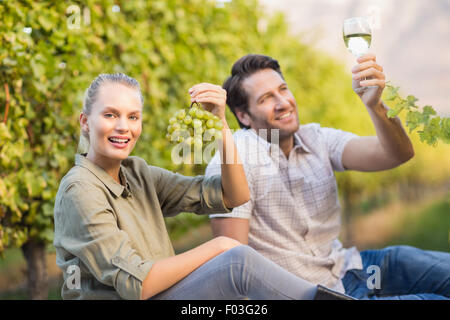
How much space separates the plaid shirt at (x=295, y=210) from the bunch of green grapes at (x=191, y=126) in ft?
2.63

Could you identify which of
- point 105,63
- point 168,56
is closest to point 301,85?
point 168,56

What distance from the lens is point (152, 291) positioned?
1.61 metres

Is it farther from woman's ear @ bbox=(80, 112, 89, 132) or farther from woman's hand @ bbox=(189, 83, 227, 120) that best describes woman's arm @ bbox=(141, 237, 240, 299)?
woman's ear @ bbox=(80, 112, 89, 132)

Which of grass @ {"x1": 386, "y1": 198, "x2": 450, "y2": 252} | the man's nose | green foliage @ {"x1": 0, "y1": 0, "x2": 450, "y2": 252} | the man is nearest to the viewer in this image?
the man

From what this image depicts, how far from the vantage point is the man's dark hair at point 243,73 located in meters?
2.82

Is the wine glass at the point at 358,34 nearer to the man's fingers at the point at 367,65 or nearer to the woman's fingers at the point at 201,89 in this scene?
the man's fingers at the point at 367,65

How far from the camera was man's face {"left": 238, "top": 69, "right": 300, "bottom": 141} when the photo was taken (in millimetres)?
2703

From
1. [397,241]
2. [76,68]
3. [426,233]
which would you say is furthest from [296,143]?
[426,233]

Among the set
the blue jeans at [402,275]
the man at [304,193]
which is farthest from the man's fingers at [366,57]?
the blue jeans at [402,275]

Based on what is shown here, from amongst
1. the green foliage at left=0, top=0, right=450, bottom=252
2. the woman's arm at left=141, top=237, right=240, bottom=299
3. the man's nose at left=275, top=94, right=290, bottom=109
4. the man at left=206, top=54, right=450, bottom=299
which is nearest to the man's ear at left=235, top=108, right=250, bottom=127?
the man at left=206, top=54, right=450, bottom=299

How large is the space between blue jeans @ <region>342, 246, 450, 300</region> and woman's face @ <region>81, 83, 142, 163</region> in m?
1.57

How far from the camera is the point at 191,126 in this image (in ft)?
5.71

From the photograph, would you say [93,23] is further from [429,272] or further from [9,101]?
[429,272]

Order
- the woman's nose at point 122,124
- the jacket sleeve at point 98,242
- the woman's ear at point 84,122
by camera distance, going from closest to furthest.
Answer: the jacket sleeve at point 98,242 < the woman's nose at point 122,124 < the woman's ear at point 84,122
